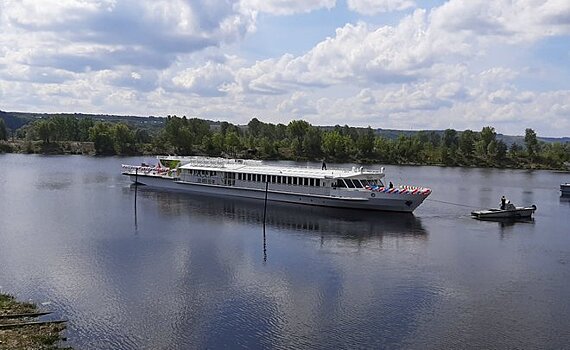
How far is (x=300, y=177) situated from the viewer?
69062 millimetres

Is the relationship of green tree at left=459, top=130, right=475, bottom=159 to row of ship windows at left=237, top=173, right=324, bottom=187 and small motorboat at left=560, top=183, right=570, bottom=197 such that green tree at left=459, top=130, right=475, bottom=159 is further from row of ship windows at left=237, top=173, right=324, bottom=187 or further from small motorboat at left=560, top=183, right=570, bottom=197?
row of ship windows at left=237, top=173, right=324, bottom=187

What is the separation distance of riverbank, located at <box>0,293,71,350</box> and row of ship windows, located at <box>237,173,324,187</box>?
141 ft

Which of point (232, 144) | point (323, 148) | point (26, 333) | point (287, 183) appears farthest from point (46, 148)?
point (26, 333)

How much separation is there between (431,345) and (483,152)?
178356 millimetres

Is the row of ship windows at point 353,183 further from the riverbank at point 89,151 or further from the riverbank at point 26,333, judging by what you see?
the riverbank at point 89,151

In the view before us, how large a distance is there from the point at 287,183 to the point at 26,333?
46945 mm

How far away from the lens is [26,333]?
81.1ft

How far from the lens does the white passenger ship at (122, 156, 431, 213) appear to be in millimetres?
62688

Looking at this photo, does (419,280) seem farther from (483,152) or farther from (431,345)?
(483,152)

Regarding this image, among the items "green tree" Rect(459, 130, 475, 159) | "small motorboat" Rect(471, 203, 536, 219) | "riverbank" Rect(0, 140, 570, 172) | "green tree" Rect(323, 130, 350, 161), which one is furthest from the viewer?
"green tree" Rect(459, 130, 475, 159)

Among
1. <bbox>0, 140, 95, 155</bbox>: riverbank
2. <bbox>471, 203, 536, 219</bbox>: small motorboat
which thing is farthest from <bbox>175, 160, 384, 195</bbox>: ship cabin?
<bbox>0, 140, 95, 155</bbox>: riverbank

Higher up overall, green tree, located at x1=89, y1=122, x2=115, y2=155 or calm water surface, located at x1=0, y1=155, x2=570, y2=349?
green tree, located at x1=89, y1=122, x2=115, y2=155

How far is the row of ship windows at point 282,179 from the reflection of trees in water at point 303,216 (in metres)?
2.72

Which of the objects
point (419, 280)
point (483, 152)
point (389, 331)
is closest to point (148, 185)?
point (419, 280)
